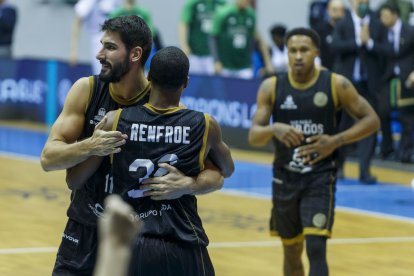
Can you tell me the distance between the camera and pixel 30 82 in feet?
65.5

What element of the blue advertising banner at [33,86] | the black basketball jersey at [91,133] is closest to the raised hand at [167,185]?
the black basketball jersey at [91,133]

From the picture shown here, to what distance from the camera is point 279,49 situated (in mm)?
18625

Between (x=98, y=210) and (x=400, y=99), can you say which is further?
(x=400, y=99)

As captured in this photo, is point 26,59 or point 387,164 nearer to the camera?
point 387,164

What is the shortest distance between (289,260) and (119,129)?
317 centimetres

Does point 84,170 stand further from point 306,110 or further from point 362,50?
point 362,50

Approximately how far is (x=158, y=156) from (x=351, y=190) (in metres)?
8.88

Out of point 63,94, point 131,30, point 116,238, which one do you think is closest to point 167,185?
point 131,30

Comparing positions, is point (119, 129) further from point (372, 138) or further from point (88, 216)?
point (372, 138)

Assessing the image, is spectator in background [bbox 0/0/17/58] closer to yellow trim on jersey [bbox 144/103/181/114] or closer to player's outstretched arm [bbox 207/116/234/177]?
player's outstretched arm [bbox 207/116/234/177]

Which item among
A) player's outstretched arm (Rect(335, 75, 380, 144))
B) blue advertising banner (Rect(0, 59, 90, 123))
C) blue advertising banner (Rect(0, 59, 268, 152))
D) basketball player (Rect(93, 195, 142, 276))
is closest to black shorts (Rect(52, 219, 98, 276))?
basketball player (Rect(93, 195, 142, 276))

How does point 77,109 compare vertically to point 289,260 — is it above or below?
above

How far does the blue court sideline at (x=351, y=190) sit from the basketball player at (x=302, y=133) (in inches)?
171

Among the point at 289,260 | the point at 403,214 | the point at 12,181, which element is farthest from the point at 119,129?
the point at 12,181
